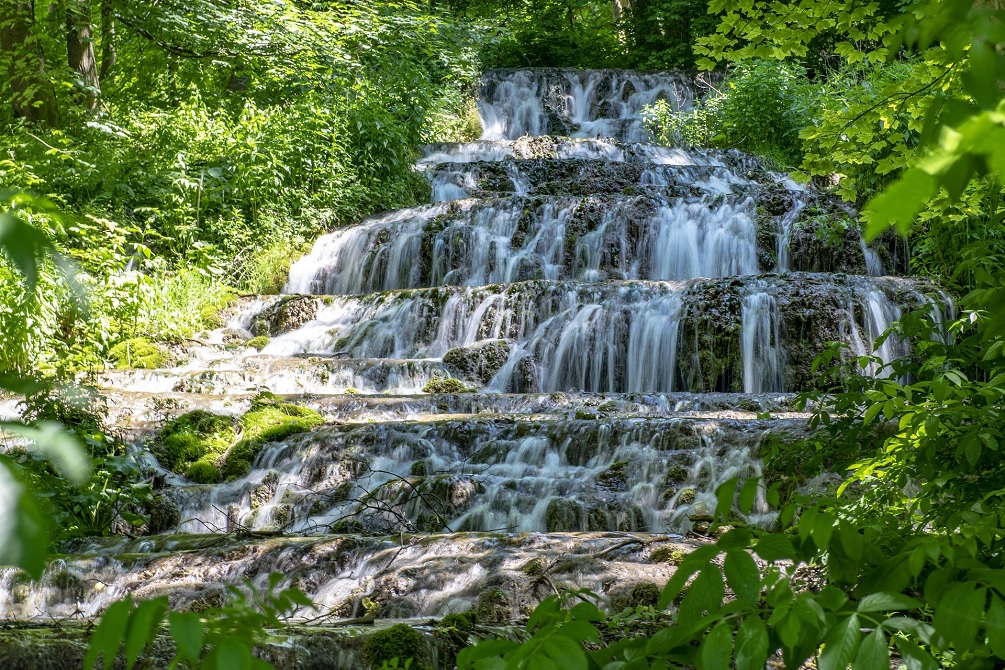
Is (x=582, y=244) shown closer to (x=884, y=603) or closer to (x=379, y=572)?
(x=379, y=572)

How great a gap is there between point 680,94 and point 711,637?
20.3 meters

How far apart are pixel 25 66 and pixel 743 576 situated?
44.7 ft

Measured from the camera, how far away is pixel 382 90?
1571cm

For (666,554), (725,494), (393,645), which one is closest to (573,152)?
(666,554)

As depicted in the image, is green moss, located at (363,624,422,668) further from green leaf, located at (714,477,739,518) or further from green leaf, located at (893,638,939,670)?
green leaf, located at (893,638,939,670)

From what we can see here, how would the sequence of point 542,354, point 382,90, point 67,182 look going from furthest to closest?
point 382,90 → point 67,182 → point 542,354

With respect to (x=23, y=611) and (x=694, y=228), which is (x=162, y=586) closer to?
(x=23, y=611)

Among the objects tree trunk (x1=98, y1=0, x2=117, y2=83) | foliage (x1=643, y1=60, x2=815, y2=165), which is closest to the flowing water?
foliage (x1=643, y1=60, x2=815, y2=165)

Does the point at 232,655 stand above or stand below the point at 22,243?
below

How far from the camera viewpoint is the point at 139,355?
9375 millimetres

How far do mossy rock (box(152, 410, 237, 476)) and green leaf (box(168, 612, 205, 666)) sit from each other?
6057 millimetres

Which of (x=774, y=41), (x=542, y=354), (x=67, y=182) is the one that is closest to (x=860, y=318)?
(x=542, y=354)

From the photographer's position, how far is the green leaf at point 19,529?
0.63m

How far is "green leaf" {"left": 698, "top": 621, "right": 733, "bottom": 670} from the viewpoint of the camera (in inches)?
43.7
